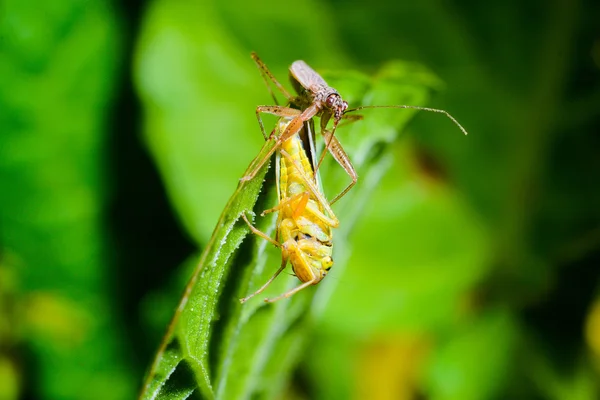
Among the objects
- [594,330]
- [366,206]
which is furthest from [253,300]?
[594,330]

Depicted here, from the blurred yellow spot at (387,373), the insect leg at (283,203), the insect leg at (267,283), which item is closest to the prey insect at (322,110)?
the insect leg at (283,203)

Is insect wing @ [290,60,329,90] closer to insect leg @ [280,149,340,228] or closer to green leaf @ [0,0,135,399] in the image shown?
insect leg @ [280,149,340,228]

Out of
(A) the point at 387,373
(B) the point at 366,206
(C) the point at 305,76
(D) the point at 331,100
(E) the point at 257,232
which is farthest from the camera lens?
(A) the point at 387,373

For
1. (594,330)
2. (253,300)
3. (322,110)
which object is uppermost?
(322,110)

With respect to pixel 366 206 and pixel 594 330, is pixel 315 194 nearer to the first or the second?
pixel 366 206

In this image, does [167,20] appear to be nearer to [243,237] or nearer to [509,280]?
[243,237]

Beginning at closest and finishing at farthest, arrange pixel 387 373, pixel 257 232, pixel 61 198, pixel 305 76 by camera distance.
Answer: pixel 257 232 < pixel 305 76 < pixel 61 198 < pixel 387 373

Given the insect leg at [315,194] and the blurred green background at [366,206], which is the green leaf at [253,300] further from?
the blurred green background at [366,206]
